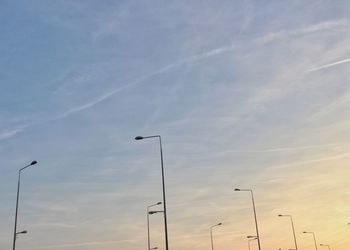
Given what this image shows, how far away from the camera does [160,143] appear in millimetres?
51250

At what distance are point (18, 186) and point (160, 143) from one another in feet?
61.2

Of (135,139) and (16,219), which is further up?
(135,139)

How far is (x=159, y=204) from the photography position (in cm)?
8681

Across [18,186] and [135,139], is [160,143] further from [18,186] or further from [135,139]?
[18,186]

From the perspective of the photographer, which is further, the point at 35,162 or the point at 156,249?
the point at 156,249

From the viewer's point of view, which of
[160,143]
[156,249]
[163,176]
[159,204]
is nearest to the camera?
[163,176]

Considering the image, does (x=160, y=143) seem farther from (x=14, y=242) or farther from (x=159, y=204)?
(x=159, y=204)

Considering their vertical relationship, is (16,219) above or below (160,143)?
below

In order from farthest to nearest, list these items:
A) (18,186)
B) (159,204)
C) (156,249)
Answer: (156,249) < (159,204) < (18,186)

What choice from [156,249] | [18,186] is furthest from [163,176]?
[156,249]

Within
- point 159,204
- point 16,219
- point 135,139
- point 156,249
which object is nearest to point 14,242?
point 16,219

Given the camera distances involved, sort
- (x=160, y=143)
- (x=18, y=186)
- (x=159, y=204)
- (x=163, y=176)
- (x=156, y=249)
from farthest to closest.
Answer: (x=156, y=249) < (x=159, y=204) < (x=18, y=186) < (x=160, y=143) < (x=163, y=176)

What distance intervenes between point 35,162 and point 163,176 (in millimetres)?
16208

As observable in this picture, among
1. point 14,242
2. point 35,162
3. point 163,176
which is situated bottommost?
point 14,242
